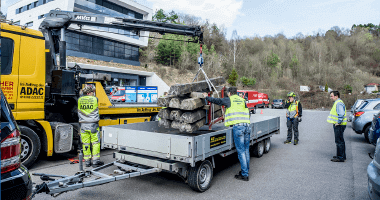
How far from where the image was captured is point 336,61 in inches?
2275

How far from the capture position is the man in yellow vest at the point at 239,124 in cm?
511

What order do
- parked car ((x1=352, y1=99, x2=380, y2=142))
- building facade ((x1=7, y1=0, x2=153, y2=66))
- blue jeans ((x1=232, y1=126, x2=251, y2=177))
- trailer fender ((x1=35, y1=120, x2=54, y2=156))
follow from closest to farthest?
blue jeans ((x1=232, y1=126, x2=251, y2=177))
trailer fender ((x1=35, y1=120, x2=54, y2=156))
parked car ((x1=352, y1=99, x2=380, y2=142))
building facade ((x1=7, y1=0, x2=153, y2=66))

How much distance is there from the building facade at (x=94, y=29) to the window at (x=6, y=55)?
22.1 meters

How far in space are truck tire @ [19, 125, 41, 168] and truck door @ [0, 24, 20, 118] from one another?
0.46 m

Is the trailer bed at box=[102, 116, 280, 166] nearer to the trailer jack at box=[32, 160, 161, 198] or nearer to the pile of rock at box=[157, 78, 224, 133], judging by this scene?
the trailer jack at box=[32, 160, 161, 198]

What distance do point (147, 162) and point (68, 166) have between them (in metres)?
2.76

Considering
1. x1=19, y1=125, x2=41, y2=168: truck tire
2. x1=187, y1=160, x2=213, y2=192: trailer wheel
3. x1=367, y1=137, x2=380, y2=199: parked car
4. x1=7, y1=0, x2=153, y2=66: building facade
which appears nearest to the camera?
x1=367, y1=137, x2=380, y2=199: parked car

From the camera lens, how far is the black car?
6.96 feet

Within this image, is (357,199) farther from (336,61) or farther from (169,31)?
(336,61)

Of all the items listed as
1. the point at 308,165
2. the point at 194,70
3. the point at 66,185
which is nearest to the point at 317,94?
the point at 194,70

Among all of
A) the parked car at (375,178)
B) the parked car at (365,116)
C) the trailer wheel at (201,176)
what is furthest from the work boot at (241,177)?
the parked car at (365,116)

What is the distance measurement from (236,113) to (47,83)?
483cm

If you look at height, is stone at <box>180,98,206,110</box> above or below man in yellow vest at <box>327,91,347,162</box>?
above

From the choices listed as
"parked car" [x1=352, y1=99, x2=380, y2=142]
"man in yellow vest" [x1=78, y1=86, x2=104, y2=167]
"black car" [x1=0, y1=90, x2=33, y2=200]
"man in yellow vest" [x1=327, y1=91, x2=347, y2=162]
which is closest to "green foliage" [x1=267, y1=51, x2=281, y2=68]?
"parked car" [x1=352, y1=99, x2=380, y2=142]
